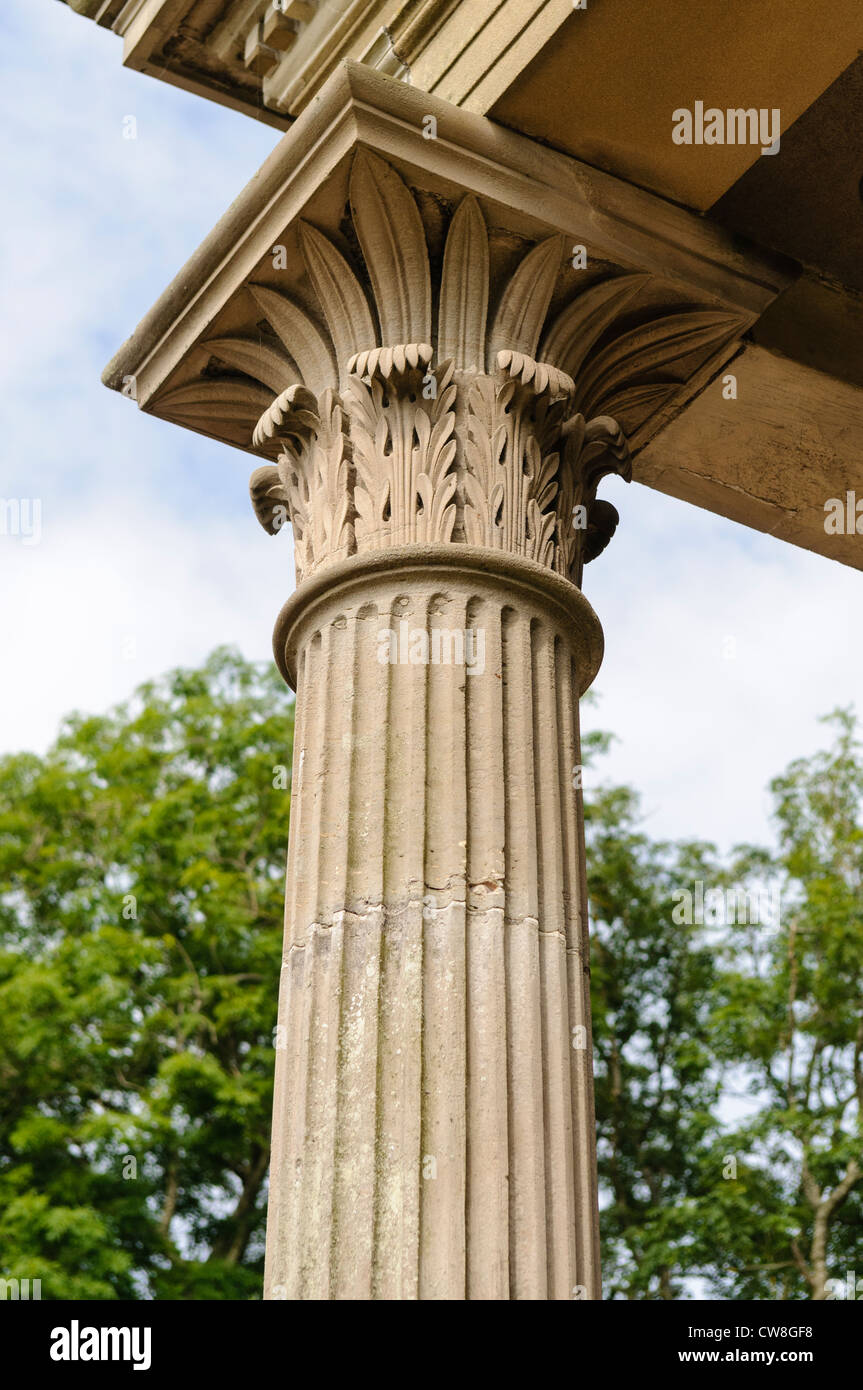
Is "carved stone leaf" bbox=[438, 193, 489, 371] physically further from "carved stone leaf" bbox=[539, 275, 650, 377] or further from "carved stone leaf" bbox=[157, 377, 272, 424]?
"carved stone leaf" bbox=[157, 377, 272, 424]

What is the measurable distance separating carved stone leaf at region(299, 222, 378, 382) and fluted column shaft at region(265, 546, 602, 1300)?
1.44 metres

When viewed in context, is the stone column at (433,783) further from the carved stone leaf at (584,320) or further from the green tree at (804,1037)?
the green tree at (804,1037)

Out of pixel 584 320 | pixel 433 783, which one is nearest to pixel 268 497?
pixel 584 320

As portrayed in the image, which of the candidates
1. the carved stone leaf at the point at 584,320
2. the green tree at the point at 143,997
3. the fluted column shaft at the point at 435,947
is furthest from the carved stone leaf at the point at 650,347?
the green tree at the point at 143,997

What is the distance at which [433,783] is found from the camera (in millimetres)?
7383

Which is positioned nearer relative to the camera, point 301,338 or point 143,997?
point 301,338

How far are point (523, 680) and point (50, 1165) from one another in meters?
22.2

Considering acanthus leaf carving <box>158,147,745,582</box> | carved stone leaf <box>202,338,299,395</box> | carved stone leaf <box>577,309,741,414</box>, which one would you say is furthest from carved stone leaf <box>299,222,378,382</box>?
carved stone leaf <box>577,309,741,414</box>

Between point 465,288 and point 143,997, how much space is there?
23.2m

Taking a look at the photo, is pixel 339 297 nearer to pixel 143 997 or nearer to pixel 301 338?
pixel 301 338

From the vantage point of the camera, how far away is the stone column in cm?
656

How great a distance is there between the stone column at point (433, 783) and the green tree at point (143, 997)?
15624 mm

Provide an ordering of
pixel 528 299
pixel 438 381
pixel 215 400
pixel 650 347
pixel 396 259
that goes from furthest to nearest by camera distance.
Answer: pixel 215 400, pixel 650 347, pixel 528 299, pixel 396 259, pixel 438 381
